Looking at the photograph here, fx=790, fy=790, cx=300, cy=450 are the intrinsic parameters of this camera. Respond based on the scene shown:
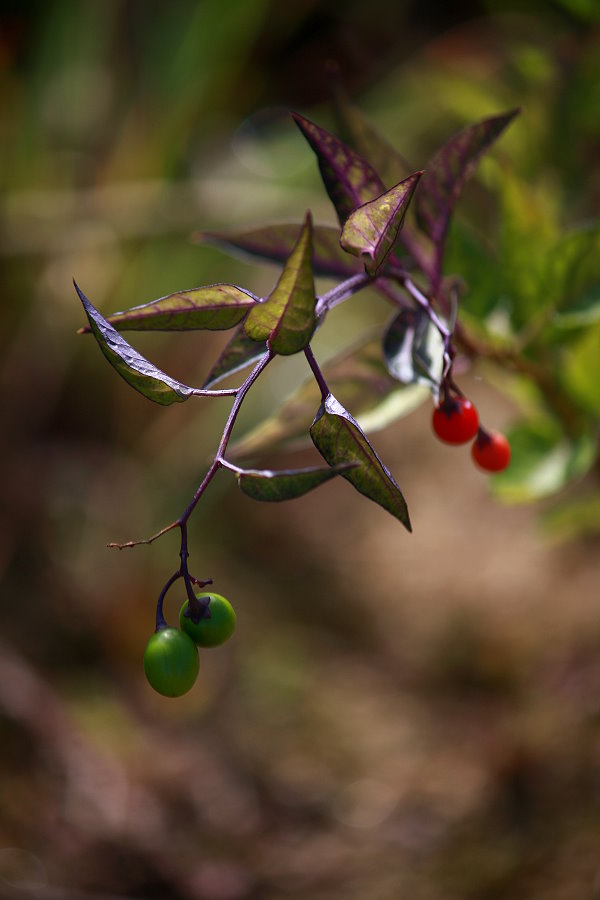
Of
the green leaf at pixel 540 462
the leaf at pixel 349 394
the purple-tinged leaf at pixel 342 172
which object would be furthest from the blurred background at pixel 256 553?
the purple-tinged leaf at pixel 342 172

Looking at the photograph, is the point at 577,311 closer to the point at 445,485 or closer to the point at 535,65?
the point at 535,65

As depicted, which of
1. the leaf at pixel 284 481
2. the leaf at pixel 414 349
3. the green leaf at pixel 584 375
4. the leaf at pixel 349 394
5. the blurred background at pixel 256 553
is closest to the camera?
the leaf at pixel 284 481

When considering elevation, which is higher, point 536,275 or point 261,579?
point 261,579

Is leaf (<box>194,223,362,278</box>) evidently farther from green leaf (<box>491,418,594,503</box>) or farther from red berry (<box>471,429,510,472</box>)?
green leaf (<box>491,418,594,503</box>)

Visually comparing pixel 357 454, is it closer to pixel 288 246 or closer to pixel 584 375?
pixel 288 246

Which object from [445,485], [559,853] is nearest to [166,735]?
[559,853]

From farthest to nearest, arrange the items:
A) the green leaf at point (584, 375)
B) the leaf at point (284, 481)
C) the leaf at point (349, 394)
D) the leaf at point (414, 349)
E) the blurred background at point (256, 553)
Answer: the blurred background at point (256, 553) → the green leaf at point (584, 375) → the leaf at point (349, 394) → the leaf at point (414, 349) → the leaf at point (284, 481)

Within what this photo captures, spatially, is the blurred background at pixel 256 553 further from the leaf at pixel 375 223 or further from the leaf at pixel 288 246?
the leaf at pixel 375 223
